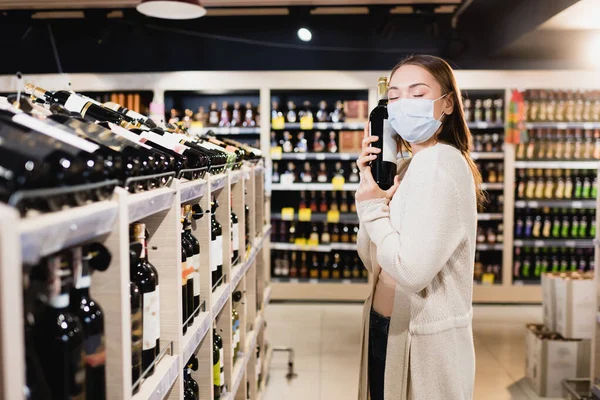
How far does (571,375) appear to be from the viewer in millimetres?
3902

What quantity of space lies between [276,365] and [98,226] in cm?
381

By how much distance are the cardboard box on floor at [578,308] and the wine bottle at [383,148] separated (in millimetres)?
2621

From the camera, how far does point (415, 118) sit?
1.76 meters

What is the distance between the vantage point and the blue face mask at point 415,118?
5.76 ft

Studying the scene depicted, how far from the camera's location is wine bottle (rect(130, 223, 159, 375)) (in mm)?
1332

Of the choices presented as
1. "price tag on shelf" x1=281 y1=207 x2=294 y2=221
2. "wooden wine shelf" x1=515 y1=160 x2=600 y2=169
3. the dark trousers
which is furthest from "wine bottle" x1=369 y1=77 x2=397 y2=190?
"wooden wine shelf" x1=515 y1=160 x2=600 y2=169

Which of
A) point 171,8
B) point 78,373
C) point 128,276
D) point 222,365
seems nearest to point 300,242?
point 171,8

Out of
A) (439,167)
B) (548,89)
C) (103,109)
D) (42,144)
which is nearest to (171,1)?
(103,109)

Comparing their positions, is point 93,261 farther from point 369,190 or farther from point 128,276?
point 369,190

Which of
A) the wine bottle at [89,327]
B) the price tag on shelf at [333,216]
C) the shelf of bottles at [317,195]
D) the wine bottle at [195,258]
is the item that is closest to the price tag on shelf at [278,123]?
the shelf of bottles at [317,195]

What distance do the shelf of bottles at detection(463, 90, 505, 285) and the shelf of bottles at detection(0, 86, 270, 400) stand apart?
5.18m

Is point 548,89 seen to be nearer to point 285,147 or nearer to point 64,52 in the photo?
point 285,147

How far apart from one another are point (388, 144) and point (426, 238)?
0.44 m

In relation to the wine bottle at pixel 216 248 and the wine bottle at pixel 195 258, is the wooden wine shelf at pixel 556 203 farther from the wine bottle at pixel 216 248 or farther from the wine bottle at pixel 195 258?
the wine bottle at pixel 195 258
